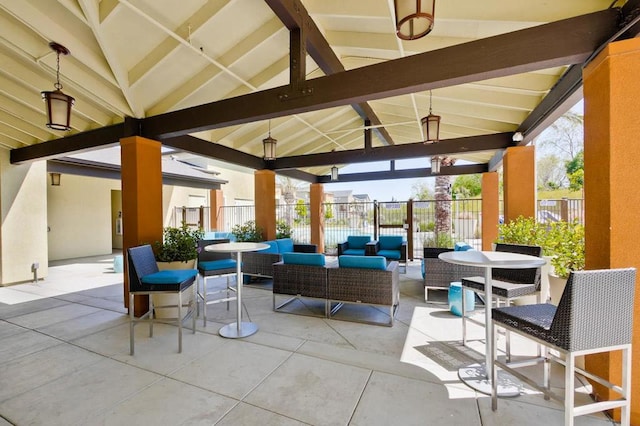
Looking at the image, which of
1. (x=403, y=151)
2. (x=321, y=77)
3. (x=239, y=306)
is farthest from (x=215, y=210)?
(x=321, y=77)

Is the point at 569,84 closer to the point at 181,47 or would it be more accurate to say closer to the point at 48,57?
the point at 181,47

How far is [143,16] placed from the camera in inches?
112

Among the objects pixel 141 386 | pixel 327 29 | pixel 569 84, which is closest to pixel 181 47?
pixel 327 29

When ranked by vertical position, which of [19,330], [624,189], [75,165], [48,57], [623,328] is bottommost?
[19,330]

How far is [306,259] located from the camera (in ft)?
13.7

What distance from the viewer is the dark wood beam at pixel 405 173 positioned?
8195mm

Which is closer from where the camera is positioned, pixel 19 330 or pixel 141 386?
pixel 141 386

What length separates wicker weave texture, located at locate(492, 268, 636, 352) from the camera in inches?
64.5

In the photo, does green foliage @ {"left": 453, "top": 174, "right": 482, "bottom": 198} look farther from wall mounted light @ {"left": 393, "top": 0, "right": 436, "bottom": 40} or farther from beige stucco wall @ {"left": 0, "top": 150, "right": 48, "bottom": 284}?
beige stucco wall @ {"left": 0, "top": 150, "right": 48, "bottom": 284}

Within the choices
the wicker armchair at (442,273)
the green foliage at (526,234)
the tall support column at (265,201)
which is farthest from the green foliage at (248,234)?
the green foliage at (526,234)

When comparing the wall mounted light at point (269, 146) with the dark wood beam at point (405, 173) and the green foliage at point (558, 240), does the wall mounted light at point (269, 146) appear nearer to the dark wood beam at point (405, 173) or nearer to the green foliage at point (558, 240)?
the green foliage at point (558, 240)

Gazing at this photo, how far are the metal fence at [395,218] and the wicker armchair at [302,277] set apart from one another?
14.2 ft

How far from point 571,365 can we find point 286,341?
2.54 meters

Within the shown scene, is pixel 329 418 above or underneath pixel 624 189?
underneath
